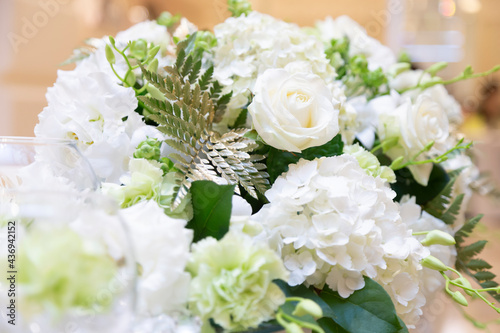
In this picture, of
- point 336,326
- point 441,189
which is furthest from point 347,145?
point 336,326

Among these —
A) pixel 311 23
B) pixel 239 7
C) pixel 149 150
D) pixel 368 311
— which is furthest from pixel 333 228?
pixel 311 23

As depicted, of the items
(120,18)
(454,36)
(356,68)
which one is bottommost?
(454,36)

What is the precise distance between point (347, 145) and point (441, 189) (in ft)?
0.54

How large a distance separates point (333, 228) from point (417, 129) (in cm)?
29

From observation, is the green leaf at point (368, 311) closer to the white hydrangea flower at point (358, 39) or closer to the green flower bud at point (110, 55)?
the green flower bud at point (110, 55)

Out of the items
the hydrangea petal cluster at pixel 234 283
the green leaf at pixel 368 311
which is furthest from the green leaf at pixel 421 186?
the hydrangea petal cluster at pixel 234 283

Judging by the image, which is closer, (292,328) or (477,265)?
(292,328)

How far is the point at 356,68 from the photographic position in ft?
2.59

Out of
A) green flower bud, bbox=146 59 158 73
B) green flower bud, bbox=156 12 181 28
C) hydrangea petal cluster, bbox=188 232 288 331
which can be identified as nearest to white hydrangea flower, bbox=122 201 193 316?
hydrangea petal cluster, bbox=188 232 288 331

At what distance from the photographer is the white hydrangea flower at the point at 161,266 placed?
34 centimetres

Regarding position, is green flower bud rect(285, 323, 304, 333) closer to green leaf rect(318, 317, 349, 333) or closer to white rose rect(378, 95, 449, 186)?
green leaf rect(318, 317, 349, 333)

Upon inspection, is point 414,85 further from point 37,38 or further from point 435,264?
point 37,38

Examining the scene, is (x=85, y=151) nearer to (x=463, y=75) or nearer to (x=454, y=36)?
(x=463, y=75)

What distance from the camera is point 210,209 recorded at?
0.44 meters
